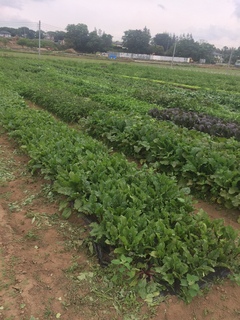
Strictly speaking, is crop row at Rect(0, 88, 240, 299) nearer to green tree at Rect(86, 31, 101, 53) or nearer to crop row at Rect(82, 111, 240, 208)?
crop row at Rect(82, 111, 240, 208)

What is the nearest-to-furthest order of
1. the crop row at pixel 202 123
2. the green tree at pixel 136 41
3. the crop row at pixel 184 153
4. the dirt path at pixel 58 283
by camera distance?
1. the dirt path at pixel 58 283
2. the crop row at pixel 184 153
3. the crop row at pixel 202 123
4. the green tree at pixel 136 41

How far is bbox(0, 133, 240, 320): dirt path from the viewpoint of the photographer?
277cm

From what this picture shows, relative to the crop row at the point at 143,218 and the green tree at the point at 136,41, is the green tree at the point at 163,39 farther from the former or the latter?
the crop row at the point at 143,218

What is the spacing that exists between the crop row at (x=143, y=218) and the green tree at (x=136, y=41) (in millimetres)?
94413

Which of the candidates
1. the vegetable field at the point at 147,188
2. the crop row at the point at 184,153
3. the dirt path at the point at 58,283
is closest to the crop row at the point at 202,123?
the vegetable field at the point at 147,188

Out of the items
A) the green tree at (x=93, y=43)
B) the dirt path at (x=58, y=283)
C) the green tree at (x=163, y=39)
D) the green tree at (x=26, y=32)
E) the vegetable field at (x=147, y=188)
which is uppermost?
the green tree at (x=163, y=39)

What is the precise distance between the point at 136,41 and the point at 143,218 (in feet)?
317

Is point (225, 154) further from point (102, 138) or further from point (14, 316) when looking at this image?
point (14, 316)

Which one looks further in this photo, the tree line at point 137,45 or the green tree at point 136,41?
the green tree at point 136,41

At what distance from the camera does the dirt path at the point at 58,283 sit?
9.09 feet

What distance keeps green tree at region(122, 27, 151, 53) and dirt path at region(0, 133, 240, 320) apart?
9564 cm

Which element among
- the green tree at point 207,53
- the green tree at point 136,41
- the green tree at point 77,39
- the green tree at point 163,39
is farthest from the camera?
the green tree at point 163,39

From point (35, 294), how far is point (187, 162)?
3473 millimetres

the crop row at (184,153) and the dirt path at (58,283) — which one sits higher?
the crop row at (184,153)
